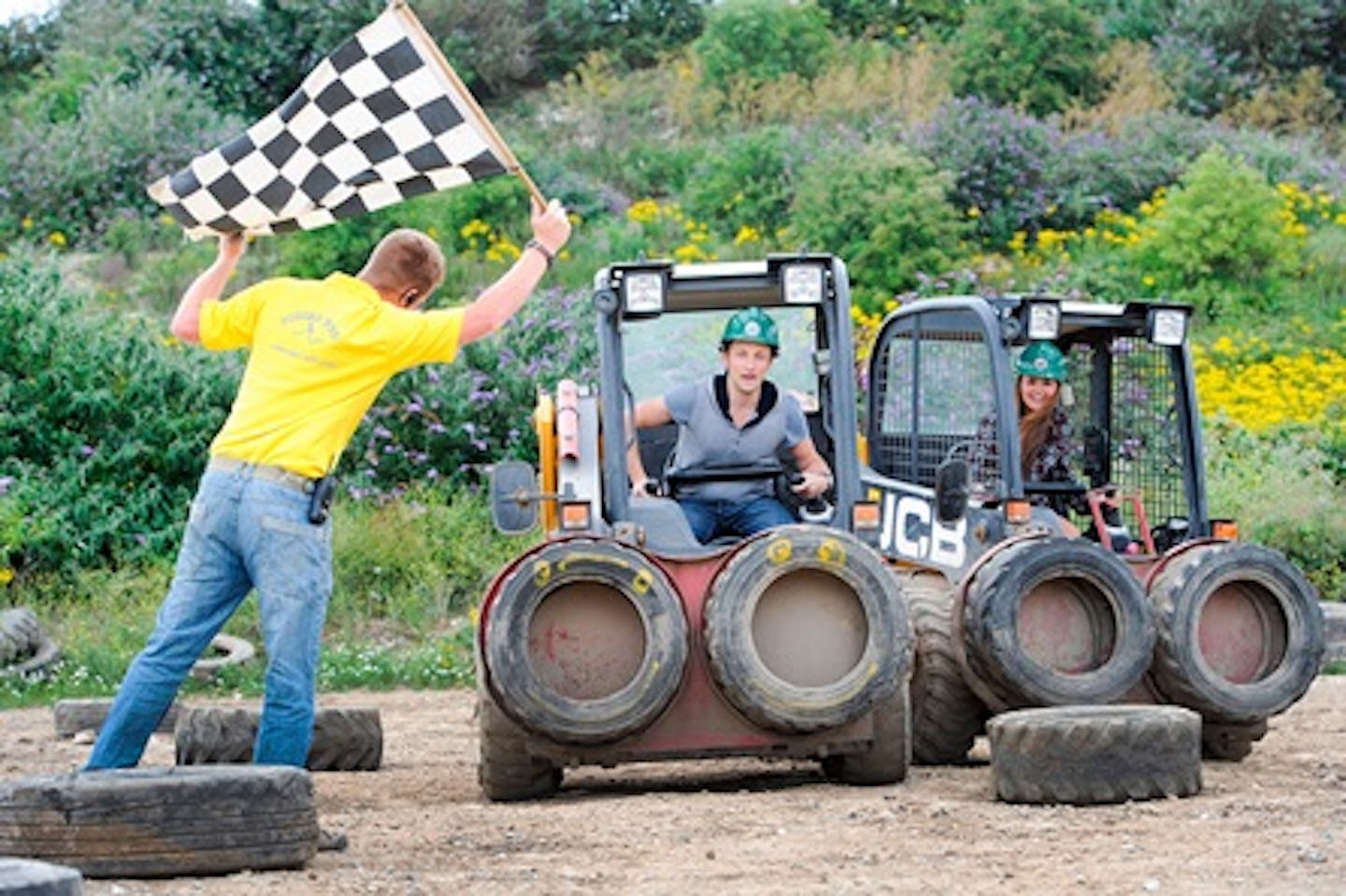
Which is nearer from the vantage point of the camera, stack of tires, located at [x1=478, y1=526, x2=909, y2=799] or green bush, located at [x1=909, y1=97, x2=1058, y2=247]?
stack of tires, located at [x1=478, y1=526, x2=909, y2=799]

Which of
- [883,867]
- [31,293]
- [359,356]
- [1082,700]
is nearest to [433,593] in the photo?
[31,293]

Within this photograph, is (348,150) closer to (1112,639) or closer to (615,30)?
(1112,639)

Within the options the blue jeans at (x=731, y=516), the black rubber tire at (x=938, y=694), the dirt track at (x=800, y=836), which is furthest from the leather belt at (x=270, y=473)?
the black rubber tire at (x=938, y=694)

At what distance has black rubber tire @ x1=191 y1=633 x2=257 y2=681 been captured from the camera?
14.2 metres

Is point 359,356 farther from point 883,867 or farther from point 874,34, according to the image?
point 874,34

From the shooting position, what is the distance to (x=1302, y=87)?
26.9 meters

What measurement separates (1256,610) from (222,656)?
21.8ft

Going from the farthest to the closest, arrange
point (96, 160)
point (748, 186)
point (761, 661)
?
point (96, 160) < point (748, 186) < point (761, 661)

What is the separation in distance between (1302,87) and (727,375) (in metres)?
18.0

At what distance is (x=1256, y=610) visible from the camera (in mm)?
10078

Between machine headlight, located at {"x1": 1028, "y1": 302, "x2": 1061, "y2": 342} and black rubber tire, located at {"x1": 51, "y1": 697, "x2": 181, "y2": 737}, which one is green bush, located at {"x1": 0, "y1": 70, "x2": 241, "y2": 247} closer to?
black rubber tire, located at {"x1": 51, "y1": 697, "x2": 181, "y2": 737}

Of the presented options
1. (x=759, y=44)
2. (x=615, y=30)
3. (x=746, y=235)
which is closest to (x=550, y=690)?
(x=746, y=235)

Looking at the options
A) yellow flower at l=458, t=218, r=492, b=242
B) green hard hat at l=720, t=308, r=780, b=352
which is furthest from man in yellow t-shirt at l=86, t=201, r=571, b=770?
yellow flower at l=458, t=218, r=492, b=242

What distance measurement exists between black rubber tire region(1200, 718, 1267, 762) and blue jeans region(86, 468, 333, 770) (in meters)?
3.71
